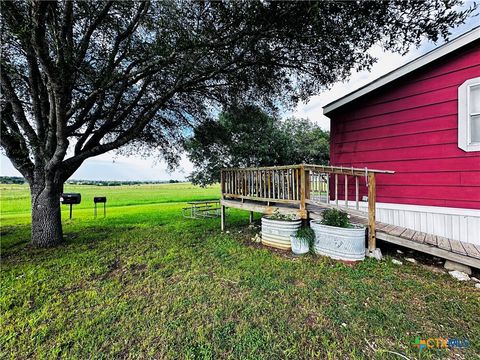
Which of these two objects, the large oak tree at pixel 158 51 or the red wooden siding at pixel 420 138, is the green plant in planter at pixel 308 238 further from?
the large oak tree at pixel 158 51

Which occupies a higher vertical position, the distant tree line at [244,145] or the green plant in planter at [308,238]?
the distant tree line at [244,145]

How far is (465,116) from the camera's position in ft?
13.2

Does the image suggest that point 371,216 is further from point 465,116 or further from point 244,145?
point 244,145

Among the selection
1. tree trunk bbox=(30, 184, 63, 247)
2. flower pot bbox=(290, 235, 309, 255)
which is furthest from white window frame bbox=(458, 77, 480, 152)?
tree trunk bbox=(30, 184, 63, 247)

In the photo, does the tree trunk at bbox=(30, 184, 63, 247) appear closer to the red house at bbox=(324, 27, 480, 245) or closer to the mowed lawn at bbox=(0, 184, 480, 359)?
the mowed lawn at bbox=(0, 184, 480, 359)

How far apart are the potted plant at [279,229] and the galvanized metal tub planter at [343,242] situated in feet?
1.93

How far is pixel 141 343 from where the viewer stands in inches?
81.8

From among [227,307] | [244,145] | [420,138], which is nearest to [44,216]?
[227,307]

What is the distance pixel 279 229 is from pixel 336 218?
1.20 m

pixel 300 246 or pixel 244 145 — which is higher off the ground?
pixel 244 145

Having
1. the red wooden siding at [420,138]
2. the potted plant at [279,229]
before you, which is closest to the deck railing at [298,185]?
the potted plant at [279,229]

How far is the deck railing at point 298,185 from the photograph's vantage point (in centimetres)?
414

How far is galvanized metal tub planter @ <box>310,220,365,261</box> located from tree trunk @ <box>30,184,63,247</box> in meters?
6.45

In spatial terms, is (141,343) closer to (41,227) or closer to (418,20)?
(41,227)
